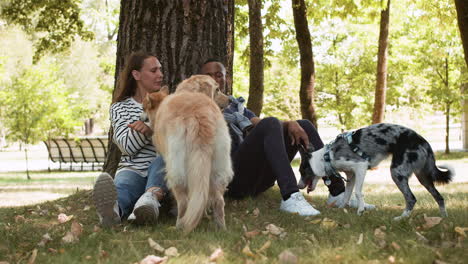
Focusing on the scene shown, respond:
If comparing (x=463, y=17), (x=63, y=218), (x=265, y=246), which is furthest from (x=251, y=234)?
(x=463, y=17)

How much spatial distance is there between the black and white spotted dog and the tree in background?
1504 centimetres

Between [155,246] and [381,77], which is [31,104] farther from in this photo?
[155,246]

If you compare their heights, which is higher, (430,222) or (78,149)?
(430,222)

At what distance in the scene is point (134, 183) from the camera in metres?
4.80

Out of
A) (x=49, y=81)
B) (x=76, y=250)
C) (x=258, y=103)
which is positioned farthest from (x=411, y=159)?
(x=49, y=81)

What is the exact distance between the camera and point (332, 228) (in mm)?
4098

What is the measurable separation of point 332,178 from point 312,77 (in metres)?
9.38

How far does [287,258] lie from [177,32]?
3563mm

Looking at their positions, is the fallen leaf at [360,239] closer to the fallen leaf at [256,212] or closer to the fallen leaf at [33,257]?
the fallen leaf at [256,212]

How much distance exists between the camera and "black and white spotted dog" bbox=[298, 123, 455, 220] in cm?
471

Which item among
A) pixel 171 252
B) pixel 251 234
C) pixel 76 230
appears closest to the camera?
pixel 171 252

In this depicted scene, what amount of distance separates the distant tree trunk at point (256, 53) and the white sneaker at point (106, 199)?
10.2 m

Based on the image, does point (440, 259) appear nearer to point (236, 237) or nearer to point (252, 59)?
point (236, 237)

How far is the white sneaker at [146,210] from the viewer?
422 centimetres
